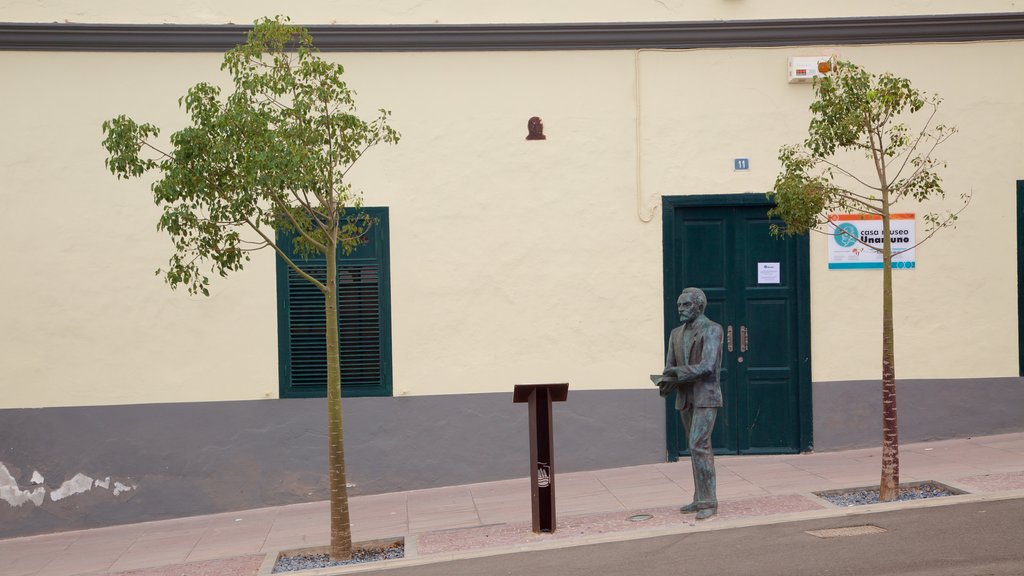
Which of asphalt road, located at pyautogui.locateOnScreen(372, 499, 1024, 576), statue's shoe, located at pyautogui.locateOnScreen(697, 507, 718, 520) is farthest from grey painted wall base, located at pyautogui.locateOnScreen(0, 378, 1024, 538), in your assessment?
asphalt road, located at pyautogui.locateOnScreen(372, 499, 1024, 576)

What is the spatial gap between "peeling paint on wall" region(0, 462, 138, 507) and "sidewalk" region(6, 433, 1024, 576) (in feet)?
1.24

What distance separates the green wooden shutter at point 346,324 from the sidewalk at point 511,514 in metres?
1.25

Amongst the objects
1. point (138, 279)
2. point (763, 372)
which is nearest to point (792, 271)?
point (763, 372)

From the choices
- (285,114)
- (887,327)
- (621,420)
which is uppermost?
(285,114)

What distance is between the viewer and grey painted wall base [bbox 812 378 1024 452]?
11211 mm

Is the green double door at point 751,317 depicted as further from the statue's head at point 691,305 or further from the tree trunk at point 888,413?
the statue's head at point 691,305

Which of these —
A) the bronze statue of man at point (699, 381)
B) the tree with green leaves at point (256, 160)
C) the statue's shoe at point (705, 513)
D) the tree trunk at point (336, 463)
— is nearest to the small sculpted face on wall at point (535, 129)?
the tree with green leaves at point (256, 160)

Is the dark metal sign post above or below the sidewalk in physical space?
above

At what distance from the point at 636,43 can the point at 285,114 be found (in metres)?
4.43

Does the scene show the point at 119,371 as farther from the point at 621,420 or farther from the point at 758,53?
the point at 758,53

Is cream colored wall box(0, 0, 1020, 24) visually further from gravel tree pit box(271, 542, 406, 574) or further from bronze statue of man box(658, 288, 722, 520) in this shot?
gravel tree pit box(271, 542, 406, 574)

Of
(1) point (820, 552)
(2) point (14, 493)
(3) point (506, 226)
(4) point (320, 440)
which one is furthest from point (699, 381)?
(2) point (14, 493)

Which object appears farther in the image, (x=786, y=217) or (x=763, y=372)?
(x=763, y=372)

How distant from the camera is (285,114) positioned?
809 centimetres
